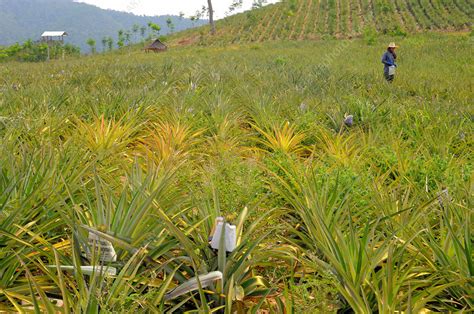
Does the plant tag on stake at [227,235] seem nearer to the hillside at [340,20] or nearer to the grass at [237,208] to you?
the grass at [237,208]

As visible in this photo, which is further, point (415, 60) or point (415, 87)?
point (415, 60)

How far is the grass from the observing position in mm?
1341

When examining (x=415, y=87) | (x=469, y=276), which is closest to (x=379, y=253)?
(x=469, y=276)

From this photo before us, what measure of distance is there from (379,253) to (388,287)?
0.64 feet

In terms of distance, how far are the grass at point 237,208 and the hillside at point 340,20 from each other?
2345cm

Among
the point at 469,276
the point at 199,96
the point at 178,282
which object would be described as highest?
the point at 199,96

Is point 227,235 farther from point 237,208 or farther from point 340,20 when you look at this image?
point 340,20

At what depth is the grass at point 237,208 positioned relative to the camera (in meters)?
1.34

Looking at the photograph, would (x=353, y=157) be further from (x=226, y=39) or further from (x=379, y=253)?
(x=226, y=39)

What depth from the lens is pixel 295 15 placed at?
3684 centimetres

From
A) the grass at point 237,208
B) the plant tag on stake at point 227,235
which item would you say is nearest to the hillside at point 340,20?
the grass at point 237,208

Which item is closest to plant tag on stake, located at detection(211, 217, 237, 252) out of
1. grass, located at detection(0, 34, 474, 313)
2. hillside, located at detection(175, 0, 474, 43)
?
grass, located at detection(0, 34, 474, 313)

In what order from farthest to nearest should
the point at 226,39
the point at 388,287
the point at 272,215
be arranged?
the point at 226,39 → the point at 272,215 → the point at 388,287

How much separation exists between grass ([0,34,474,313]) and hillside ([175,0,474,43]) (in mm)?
23455
